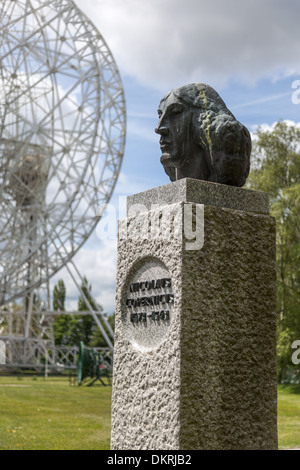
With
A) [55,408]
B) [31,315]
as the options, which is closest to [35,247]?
[31,315]

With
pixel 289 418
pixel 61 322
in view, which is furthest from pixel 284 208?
pixel 61 322

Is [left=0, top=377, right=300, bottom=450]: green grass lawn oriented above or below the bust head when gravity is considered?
below

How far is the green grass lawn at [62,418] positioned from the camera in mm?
11006

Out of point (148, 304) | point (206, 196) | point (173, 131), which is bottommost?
point (148, 304)

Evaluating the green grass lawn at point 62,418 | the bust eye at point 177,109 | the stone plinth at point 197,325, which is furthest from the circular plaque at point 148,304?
the green grass lawn at point 62,418

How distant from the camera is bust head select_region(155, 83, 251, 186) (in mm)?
5434

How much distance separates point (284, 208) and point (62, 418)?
14.2 metres

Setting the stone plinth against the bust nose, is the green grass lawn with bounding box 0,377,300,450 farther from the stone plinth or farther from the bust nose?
the bust nose

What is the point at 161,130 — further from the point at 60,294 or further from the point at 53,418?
the point at 60,294

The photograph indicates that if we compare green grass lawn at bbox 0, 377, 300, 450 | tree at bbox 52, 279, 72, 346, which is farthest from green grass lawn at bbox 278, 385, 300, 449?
tree at bbox 52, 279, 72, 346

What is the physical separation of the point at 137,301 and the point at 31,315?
2549 cm

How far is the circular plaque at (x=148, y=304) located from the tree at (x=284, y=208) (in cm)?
1909

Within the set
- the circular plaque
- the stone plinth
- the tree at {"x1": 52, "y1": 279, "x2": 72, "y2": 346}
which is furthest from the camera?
the tree at {"x1": 52, "y1": 279, "x2": 72, "y2": 346}

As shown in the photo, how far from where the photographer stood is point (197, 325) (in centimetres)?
472
